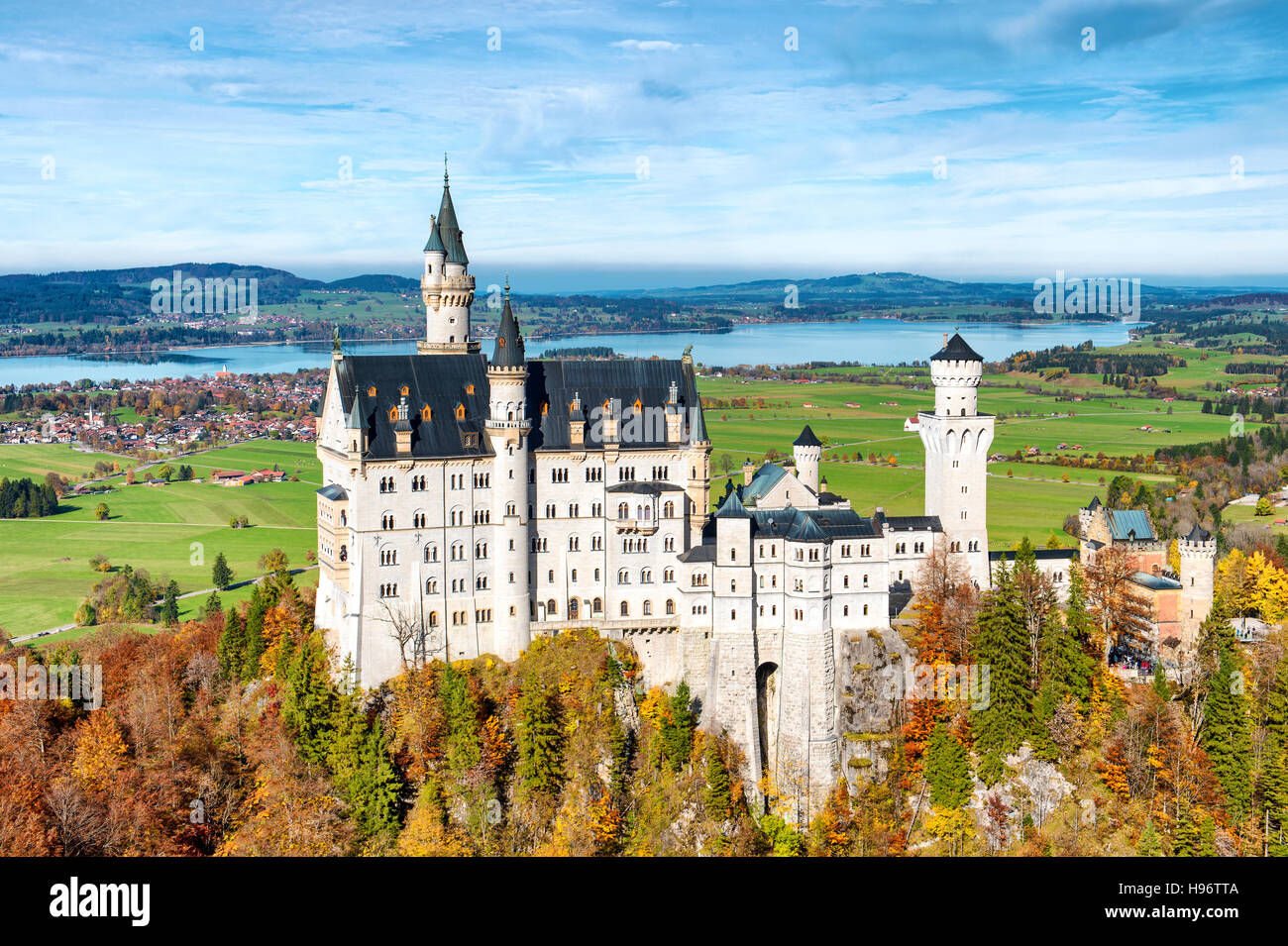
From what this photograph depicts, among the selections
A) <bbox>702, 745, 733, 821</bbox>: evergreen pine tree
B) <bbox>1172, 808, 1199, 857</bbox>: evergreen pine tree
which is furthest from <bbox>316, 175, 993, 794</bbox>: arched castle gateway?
<bbox>1172, 808, 1199, 857</bbox>: evergreen pine tree

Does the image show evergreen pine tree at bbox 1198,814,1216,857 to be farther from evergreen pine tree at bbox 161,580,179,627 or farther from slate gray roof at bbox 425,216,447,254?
evergreen pine tree at bbox 161,580,179,627

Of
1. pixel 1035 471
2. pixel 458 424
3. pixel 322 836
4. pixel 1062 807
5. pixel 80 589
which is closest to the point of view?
pixel 322 836

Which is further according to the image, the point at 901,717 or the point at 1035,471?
the point at 1035,471

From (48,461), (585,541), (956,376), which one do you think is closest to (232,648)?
(585,541)

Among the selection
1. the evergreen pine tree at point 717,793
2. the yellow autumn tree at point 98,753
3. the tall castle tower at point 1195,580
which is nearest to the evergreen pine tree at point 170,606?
the yellow autumn tree at point 98,753

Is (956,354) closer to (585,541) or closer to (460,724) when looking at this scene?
(585,541)

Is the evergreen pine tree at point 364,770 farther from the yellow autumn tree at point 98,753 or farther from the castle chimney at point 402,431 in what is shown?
the castle chimney at point 402,431
